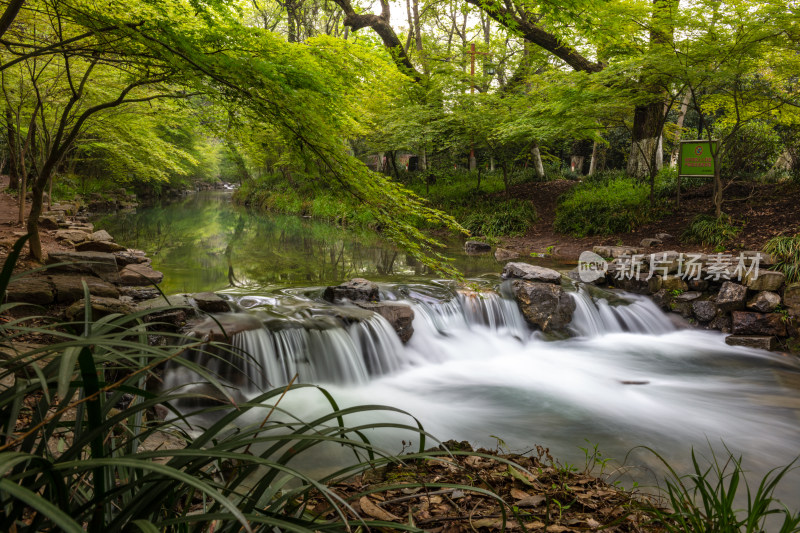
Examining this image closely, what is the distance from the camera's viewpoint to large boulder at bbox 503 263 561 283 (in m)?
8.54

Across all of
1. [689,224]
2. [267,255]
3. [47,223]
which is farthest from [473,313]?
[47,223]

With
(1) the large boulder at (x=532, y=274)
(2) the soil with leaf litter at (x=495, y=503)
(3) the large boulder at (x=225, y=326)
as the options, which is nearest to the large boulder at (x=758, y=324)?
(1) the large boulder at (x=532, y=274)

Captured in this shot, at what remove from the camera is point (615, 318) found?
825 cm

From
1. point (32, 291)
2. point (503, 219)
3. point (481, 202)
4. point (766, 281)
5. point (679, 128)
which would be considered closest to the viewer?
point (32, 291)

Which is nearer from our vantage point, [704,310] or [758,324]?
[758,324]

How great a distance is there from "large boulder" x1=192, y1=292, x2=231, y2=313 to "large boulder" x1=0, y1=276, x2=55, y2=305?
5.22ft

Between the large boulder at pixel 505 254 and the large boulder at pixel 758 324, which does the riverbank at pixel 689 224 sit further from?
the large boulder at pixel 758 324

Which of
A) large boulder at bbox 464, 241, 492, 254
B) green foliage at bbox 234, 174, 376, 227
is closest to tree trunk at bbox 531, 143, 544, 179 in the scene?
large boulder at bbox 464, 241, 492, 254

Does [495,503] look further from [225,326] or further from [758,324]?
[758,324]

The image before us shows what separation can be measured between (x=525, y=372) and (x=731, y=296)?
4.10 m

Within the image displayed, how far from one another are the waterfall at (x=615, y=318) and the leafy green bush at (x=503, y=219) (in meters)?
6.30

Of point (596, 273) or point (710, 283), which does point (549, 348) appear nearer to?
point (596, 273)

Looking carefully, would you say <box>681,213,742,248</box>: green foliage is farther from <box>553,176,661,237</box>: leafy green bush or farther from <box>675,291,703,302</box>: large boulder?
<box>675,291,703,302</box>: large boulder

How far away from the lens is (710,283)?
318 inches
